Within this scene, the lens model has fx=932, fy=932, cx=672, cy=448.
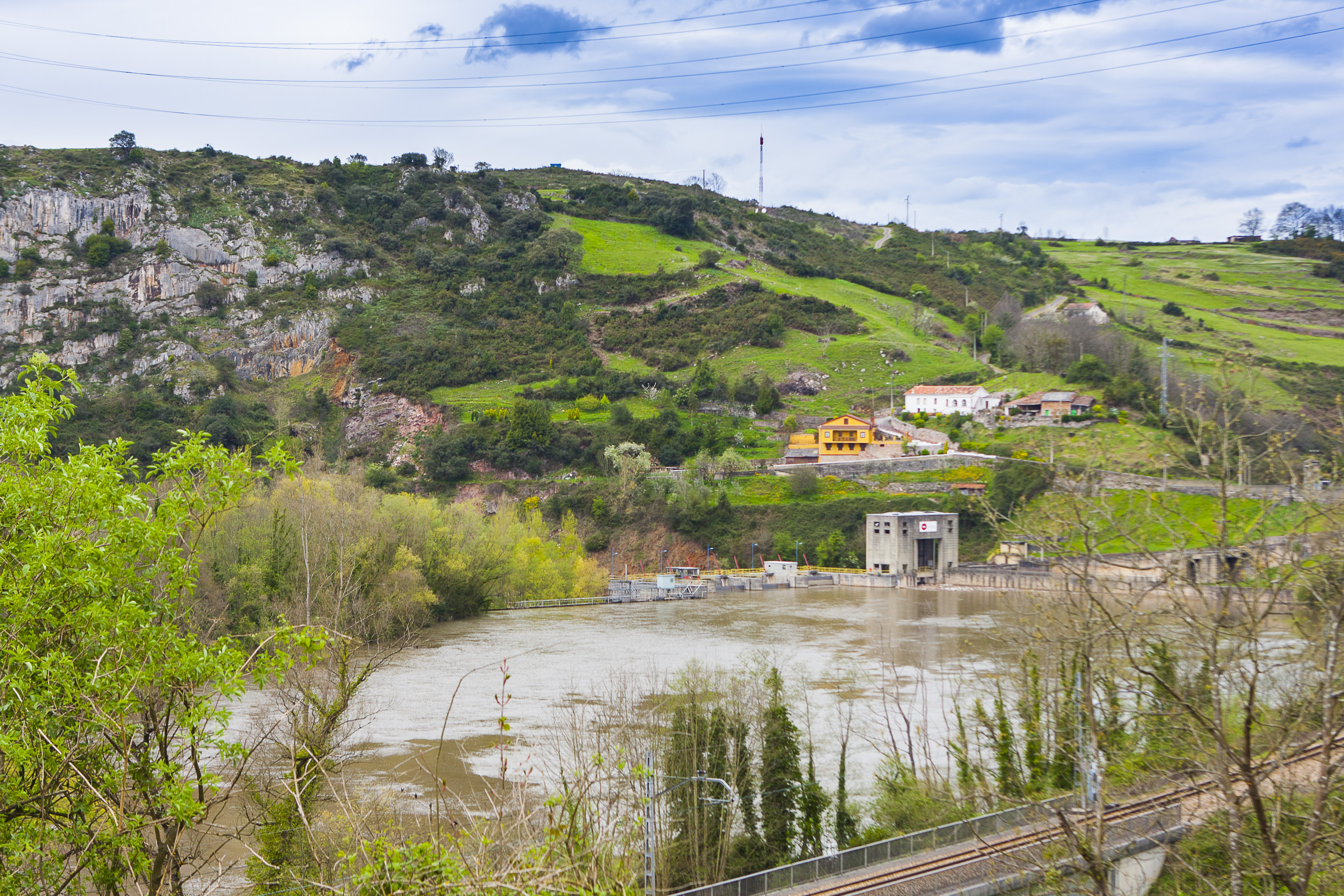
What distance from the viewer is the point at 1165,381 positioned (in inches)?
2128

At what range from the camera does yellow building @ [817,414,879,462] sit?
72.4m

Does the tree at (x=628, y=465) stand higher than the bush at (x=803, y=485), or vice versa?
the tree at (x=628, y=465)

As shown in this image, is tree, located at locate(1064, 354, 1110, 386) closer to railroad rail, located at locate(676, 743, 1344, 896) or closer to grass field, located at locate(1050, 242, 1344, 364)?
grass field, located at locate(1050, 242, 1344, 364)

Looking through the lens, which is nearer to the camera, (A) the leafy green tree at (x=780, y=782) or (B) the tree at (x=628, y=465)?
(A) the leafy green tree at (x=780, y=782)

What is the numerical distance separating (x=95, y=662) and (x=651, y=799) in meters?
7.18

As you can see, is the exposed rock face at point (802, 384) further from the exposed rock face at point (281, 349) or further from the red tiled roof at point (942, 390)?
the exposed rock face at point (281, 349)

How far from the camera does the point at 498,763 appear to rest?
1969 centimetres

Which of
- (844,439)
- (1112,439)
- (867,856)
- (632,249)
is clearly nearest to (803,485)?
(844,439)

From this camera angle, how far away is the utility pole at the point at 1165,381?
40.9 ft

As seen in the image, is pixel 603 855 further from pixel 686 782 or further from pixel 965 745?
pixel 965 745

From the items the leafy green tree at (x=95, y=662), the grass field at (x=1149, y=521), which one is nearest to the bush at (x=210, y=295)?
the leafy green tree at (x=95, y=662)

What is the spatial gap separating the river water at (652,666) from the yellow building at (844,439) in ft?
75.2

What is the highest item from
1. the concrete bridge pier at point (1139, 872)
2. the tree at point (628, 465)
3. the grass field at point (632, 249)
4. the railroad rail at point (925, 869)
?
the grass field at point (632, 249)

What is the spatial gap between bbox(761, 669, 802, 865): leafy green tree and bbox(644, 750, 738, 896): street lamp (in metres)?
0.70
